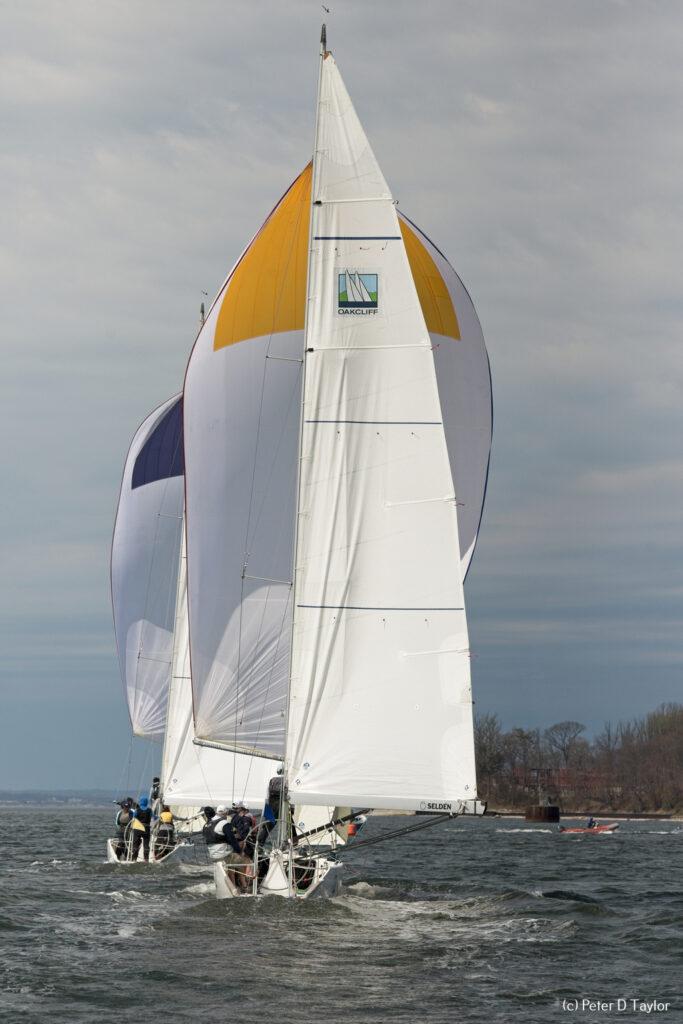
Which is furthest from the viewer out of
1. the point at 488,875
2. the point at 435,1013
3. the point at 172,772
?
the point at 172,772

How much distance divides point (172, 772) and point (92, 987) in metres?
17.0

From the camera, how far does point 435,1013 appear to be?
1217 centimetres

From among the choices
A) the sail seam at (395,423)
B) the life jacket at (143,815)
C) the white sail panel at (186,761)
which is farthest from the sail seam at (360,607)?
the life jacket at (143,815)

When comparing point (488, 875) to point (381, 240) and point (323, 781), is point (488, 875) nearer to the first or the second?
point (323, 781)

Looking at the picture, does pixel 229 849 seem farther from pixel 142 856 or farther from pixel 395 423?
pixel 142 856

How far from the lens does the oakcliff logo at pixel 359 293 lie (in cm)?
1817

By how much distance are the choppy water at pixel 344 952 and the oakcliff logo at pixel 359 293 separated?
331 inches

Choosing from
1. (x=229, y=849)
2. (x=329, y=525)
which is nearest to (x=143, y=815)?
(x=229, y=849)

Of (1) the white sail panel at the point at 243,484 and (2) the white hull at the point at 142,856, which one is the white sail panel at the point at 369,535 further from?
(2) the white hull at the point at 142,856

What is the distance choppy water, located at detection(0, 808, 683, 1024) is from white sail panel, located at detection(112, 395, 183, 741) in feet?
24.9

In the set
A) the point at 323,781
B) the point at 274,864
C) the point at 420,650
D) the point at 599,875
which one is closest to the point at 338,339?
the point at 420,650

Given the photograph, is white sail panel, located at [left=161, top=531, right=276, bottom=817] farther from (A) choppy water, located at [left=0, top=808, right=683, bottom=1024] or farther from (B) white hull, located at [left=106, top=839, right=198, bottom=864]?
(A) choppy water, located at [left=0, top=808, right=683, bottom=1024]

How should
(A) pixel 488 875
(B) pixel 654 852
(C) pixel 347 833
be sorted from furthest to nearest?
(B) pixel 654 852 → (A) pixel 488 875 → (C) pixel 347 833

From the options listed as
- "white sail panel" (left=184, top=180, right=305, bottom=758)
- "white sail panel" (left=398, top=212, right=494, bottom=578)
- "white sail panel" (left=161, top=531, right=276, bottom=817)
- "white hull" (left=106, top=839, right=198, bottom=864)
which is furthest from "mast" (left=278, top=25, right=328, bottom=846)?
"white hull" (left=106, top=839, right=198, bottom=864)
